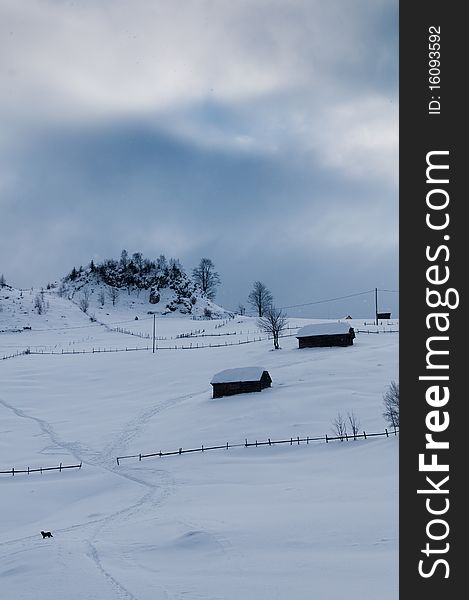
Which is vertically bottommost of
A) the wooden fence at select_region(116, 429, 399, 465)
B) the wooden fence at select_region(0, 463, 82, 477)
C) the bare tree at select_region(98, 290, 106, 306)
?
the wooden fence at select_region(0, 463, 82, 477)

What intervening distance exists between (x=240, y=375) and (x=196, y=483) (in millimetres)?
24777

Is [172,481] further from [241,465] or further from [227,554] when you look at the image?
[227,554]

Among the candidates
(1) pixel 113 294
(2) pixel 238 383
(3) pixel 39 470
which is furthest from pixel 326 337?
(1) pixel 113 294

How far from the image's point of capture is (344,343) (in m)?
76.1

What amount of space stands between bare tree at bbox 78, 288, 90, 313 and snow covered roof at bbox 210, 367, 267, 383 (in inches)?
3540

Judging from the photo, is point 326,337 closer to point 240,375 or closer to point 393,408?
point 240,375

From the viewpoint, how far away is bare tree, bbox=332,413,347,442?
38.5m

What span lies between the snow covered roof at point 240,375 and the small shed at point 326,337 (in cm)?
2208

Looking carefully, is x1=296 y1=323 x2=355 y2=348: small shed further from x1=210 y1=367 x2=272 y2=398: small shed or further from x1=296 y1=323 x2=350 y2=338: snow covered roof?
x1=210 y1=367 x2=272 y2=398: small shed

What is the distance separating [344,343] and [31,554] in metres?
61.0

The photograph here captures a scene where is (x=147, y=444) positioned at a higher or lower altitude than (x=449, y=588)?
lower

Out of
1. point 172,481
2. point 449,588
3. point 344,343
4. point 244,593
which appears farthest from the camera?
point 344,343

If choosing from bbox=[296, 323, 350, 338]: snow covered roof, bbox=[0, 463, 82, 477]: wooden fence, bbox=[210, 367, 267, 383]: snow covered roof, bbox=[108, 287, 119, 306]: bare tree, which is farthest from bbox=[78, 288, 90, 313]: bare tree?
bbox=[0, 463, 82, 477]: wooden fence

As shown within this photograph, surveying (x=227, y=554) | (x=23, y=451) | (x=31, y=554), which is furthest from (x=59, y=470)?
(x=227, y=554)
